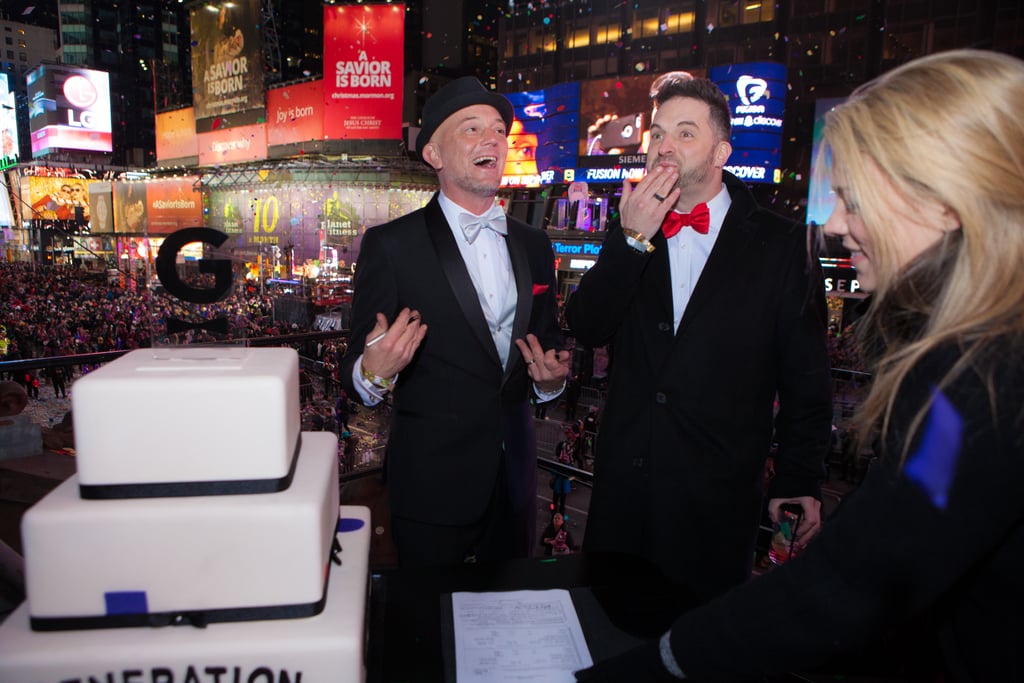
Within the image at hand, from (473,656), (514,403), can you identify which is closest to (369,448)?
(514,403)

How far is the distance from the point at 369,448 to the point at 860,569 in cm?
1035

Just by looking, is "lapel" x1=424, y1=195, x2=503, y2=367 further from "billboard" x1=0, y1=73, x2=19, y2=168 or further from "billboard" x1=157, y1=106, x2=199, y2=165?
"billboard" x1=0, y1=73, x2=19, y2=168

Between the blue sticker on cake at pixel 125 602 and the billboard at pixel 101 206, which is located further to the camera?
the billboard at pixel 101 206

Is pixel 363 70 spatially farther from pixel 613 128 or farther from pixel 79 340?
pixel 79 340

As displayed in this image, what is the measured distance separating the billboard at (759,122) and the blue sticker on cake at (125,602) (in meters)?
19.7

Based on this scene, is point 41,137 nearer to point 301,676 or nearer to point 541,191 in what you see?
point 541,191

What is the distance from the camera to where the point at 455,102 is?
229 cm

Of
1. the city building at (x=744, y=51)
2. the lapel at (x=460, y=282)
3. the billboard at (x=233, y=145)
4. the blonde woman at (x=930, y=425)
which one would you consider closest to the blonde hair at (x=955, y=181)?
the blonde woman at (x=930, y=425)

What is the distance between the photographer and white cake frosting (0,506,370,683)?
0.92 meters

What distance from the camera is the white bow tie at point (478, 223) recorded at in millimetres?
2225

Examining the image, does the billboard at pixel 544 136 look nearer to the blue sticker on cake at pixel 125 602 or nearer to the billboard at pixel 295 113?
the billboard at pixel 295 113

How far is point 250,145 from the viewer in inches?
997

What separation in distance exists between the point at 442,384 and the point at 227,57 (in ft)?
85.4

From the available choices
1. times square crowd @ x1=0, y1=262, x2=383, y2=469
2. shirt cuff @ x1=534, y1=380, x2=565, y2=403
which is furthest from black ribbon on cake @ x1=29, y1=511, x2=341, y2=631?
times square crowd @ x1=0, y1=262, x2=383, y2=469
